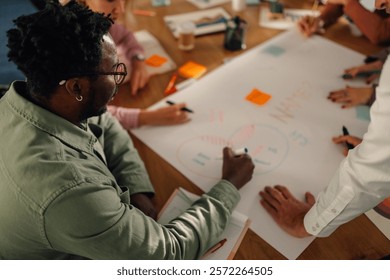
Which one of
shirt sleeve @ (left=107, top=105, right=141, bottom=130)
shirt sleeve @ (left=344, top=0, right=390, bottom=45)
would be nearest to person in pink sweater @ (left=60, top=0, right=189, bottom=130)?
→ shirt sleeve @ (left=107, top=105, right=141, bottom=130)

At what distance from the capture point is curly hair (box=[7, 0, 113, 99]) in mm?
617

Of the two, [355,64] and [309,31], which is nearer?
[355,64]

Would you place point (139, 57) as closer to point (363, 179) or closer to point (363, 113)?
point (363, 113)

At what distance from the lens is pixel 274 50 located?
1419 mm

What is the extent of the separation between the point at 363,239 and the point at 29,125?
790 mm

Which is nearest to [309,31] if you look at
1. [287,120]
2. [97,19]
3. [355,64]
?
[355,64]

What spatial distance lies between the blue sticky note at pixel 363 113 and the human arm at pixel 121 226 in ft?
1.77

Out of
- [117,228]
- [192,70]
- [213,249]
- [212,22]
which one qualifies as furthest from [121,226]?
[212,22]

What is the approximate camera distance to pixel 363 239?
0.84 m

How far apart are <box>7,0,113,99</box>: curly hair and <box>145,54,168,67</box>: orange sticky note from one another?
0.71 metres

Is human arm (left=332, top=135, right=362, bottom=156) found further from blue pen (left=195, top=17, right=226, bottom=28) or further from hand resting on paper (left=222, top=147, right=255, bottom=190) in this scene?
blue pen (left=195, top=17, right=226, bottom=28)

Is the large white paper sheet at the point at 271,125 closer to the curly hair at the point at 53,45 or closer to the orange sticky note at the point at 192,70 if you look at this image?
the orange sticky note at the point at 192,70

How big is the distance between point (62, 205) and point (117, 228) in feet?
0.37
